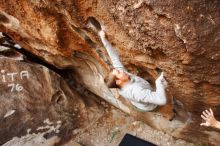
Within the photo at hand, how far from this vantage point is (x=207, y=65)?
161 inches

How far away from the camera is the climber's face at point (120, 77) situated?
4.39 meters

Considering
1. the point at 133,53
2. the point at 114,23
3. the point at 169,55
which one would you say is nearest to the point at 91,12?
the point at 114,23

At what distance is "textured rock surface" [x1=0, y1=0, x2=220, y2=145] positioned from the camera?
3.80 m

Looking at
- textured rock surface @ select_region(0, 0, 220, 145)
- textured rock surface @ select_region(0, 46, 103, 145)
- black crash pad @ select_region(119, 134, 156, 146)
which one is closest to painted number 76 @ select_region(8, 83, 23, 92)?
textured rock surface @ select_region(0, 46, 103, 145)

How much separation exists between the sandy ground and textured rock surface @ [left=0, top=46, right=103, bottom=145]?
0.56ft

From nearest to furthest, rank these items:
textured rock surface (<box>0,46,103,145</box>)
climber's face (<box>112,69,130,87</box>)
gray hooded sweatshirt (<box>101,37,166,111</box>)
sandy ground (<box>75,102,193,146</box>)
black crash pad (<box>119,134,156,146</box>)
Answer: gray hooded sweatshirt (<box>101,37,166,111</box>), climber's face (<box>112,69,130,87</box>), black crash pad (<box>119,134,156,146</box>), sandy ground (<box>75,102,193,146</box>), textured rock surface (<box>0,46,103,145</box>)

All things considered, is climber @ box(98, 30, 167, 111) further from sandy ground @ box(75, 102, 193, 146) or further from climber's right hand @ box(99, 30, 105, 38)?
sandy ground @ box(75, 102, 193, 146)

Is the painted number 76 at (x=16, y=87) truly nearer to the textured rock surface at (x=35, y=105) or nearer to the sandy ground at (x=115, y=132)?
the textured rock surface at (x=35, y=105)

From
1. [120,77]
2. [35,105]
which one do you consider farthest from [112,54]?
[35,105]

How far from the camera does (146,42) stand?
14.1ft

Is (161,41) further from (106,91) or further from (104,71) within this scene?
(106,91)

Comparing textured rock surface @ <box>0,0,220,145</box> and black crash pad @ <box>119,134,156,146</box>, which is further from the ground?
textured rock surface @ <box>0,0,220,145</box>

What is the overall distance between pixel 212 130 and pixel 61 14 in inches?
102

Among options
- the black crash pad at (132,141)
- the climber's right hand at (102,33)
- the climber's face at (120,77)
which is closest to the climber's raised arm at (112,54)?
the climber's right hand at (102,33)
